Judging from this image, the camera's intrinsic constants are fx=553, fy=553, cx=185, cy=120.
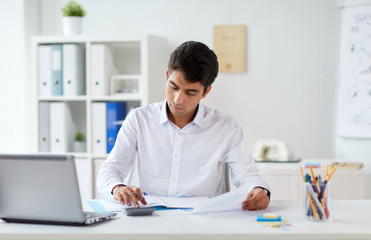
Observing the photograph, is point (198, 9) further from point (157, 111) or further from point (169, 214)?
point (169, 214)

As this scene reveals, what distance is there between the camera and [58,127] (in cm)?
368

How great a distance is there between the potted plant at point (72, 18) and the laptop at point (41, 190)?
2.19 metres

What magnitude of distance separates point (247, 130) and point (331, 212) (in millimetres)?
2040

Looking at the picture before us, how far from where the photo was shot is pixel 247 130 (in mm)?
3736

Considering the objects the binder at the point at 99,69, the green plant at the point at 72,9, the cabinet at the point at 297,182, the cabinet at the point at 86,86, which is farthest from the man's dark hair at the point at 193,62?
the green plant at the point at 72,9

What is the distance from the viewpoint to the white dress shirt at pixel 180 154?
86.4 inches

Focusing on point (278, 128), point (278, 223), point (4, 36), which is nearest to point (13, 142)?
point (4, 36)

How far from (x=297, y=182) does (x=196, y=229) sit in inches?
69.5

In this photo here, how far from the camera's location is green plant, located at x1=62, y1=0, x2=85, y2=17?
3676 millimetres

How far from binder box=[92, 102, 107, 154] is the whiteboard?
60.0 inches

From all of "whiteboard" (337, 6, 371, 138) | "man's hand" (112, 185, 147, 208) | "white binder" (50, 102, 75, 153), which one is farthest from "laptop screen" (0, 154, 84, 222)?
"whiteboard" (337, 6, 371, 138)

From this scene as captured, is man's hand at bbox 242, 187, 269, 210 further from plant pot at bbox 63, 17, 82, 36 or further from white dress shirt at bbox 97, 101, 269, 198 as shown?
plant pot at bbox 63, 17, 82, 36

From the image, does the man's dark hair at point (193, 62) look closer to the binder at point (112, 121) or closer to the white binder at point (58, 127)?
the binder at point (112, 121)

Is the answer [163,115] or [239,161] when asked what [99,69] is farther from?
[239,161]
